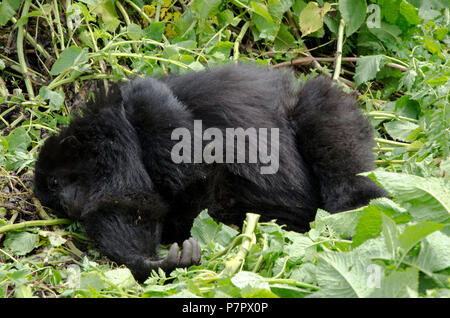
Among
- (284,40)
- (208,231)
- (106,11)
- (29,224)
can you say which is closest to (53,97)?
(106,11)

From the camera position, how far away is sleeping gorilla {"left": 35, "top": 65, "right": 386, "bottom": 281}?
326 centimetres

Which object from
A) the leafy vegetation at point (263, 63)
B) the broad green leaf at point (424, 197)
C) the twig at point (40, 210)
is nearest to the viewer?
the leafy vegetation at point (263, 63)

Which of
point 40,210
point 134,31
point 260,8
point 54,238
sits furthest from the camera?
point 260,8

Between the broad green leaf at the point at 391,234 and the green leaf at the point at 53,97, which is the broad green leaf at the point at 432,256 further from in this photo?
the green leaf at the point at 53,97

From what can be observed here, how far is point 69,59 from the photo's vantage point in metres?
4.16

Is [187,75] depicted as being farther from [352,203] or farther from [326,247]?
[326,247]

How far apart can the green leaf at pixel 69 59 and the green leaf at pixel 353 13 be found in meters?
2.01

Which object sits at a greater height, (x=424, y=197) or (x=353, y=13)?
(x=353, y=13)

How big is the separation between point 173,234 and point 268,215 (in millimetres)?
527

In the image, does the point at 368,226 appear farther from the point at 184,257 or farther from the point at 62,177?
the point at 62,177

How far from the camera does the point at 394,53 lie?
16.4 feet

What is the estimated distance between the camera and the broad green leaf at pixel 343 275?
6.56 feet

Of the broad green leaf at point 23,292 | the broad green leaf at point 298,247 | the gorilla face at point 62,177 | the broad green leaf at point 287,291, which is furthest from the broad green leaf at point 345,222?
the gorilla face at point 62,177

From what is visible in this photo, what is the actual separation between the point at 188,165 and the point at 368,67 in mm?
1983
